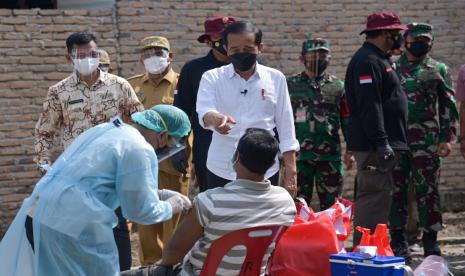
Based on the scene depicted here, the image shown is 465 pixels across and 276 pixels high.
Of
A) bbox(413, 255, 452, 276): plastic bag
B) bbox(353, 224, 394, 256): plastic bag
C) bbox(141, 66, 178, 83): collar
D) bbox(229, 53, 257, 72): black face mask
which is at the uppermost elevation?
bbox(229, 53, 257, 72): black face mask

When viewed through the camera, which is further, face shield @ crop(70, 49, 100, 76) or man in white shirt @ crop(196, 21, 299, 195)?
face shield @ crop(70, 49, 100, 76)

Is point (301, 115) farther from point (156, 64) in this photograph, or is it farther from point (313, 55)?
point (156, 64)

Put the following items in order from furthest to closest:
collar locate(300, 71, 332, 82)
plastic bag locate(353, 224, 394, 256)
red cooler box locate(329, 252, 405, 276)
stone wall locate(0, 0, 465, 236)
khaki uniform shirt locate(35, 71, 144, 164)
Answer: stone wall locate(0, 0, 465, 236)
collar locate(300, 71, 332, 82)
khaki uniform shirt locate(35, 71, 144, 164)
plastic bag locate(353, 224, 394, 256)
red cooler box locate(329, 252, 405, 276)

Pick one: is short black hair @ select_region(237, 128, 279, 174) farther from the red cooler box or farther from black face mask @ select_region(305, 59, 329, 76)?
black face mask @ select_region(305, 59, 329, 76)

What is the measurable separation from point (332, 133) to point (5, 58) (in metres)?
3.26

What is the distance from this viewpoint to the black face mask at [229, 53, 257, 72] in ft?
19.2

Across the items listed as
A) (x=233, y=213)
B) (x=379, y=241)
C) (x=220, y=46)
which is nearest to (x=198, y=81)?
(x=220, y=46)

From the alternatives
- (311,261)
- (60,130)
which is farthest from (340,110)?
(311,261)

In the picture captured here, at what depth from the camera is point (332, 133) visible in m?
8.52

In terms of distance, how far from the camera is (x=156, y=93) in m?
8.09

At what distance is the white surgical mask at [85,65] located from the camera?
655 cm

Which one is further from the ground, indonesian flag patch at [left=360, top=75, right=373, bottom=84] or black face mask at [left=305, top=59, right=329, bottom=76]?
indonesian flag patch at [left=360, top=75, right=373, bottom=84]

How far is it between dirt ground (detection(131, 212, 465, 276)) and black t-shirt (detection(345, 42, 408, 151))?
46.5 inches

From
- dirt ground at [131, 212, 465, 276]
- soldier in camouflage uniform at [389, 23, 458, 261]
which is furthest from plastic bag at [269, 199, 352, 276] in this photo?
soldier in camouflage uniform at [389, 23, 458, 261]
